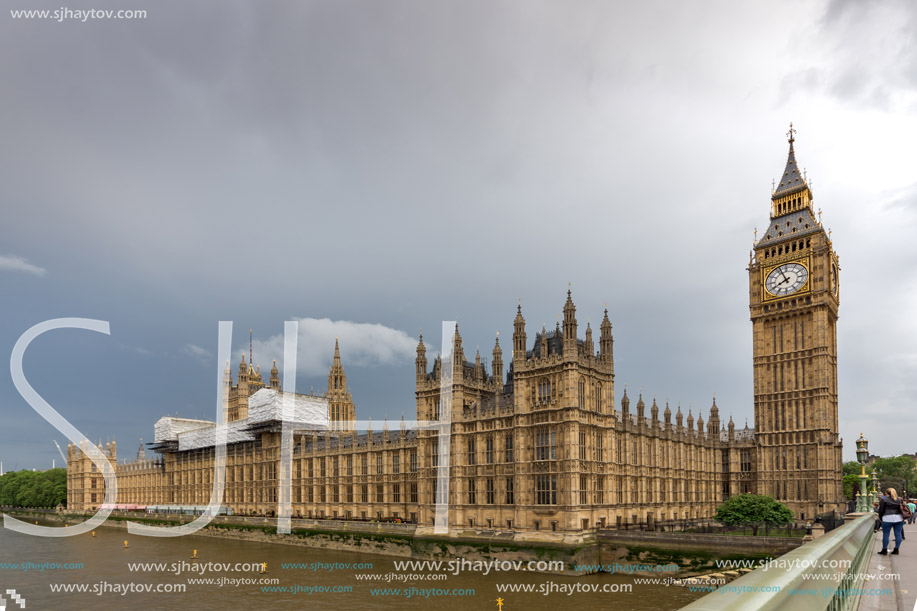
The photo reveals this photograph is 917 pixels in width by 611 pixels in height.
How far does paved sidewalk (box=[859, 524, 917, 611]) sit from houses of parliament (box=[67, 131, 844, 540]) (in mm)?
47220

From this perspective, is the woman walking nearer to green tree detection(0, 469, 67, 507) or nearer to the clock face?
the clock face

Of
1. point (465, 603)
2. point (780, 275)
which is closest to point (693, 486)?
point (780, 275)

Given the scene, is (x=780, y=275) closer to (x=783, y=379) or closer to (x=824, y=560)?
(x=783, y=379)

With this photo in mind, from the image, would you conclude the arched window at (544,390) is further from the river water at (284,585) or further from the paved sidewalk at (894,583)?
the paved sidewalk at (894,583)

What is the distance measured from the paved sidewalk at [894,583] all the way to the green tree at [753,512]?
5932 centimetres

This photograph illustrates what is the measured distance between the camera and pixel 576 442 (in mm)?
61625

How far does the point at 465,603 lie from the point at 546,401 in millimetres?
21358

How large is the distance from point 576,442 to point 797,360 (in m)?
45.6

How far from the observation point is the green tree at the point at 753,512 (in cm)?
6981

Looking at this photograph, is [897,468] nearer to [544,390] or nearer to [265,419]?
[544,390]

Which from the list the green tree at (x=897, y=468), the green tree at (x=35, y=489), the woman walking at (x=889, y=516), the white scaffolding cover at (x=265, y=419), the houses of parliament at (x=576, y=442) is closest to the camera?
the woman walking at (x=889, y=516)

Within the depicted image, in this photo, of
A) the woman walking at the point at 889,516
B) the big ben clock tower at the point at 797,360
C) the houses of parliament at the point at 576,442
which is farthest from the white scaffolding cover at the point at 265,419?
the woman walking at the point at 889,516

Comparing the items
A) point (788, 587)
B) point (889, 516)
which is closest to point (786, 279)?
point (889, 516)

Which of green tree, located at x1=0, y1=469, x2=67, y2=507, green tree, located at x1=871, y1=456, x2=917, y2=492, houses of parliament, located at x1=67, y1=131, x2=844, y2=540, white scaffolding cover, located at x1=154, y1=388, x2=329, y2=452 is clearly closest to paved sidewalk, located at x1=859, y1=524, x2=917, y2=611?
houses of parliament, located at x1=67, y1=131, x2=844, y2=540
